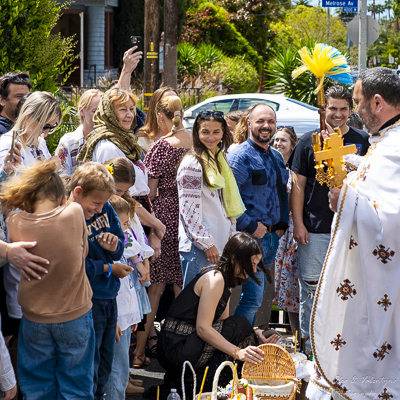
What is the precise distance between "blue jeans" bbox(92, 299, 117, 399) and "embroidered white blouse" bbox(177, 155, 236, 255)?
134cm

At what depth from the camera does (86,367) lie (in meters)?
3.60

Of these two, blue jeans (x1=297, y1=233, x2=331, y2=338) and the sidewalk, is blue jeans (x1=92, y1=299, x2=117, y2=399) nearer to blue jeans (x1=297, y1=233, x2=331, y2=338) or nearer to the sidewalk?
the sidewalk

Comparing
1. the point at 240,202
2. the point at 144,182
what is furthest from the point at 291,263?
the point at 144,182

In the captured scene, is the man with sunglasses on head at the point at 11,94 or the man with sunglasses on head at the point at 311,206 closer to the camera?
the man with sunglasses on head at the point at 11,94

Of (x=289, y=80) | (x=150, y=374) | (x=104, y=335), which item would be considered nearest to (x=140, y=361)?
(x=150, y=374)

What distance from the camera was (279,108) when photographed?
15.2m

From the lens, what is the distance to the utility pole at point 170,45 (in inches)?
483

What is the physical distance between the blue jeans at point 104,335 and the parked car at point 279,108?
10.8 meters

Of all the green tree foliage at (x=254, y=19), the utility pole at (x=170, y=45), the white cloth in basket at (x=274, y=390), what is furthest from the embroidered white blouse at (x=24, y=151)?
the green tree foliage at (x=254, y=19)

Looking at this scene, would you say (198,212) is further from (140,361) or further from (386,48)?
(386,48)

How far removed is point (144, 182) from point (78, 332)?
172 cm

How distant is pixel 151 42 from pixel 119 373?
7.99 metres

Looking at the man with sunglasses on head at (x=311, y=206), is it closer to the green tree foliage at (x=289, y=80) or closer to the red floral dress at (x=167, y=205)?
the red floral dress at (x=167, y=205)

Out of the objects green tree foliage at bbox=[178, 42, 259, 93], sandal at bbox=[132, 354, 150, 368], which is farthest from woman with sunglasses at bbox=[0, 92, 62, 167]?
green tree foliage at bbox=[178, 42, 259, 93]
